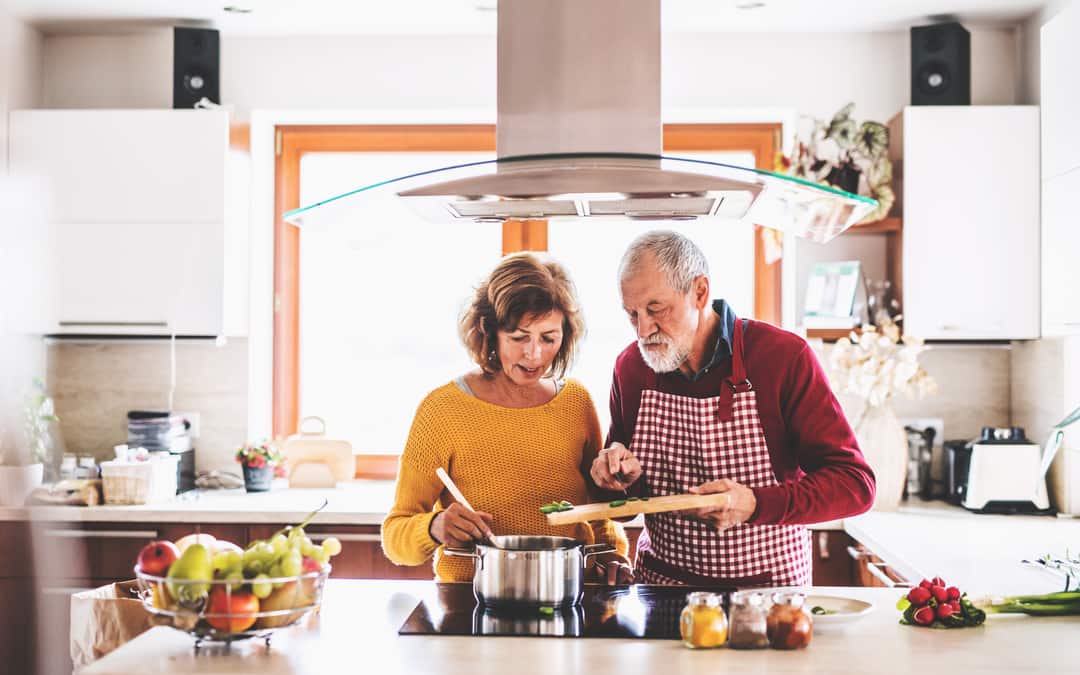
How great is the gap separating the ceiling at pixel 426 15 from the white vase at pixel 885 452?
4.70 feet

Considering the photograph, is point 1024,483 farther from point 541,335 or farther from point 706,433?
point 541,335

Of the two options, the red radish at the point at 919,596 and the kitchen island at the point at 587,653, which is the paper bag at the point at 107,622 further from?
the red radish at the point at 919,596

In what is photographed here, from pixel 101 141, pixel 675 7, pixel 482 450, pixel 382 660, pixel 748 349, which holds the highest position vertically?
pixel 675 7

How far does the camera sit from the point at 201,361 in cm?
426

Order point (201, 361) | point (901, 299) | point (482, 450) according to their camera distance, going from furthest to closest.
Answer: point (201, 361), point (901, 299), point (482, 450)

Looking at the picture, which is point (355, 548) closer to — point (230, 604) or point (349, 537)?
point (349, 537)

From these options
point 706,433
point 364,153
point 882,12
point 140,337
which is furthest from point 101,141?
point 882,12

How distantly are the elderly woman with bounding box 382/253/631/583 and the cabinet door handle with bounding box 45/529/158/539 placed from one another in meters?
1.63

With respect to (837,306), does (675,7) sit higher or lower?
higher

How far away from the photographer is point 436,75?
422cm

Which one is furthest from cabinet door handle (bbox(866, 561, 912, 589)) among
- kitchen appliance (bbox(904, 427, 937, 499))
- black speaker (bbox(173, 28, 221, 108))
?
Result: black speaker (bbox(173, 28, 221, 108))

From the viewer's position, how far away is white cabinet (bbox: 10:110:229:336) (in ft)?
12.8

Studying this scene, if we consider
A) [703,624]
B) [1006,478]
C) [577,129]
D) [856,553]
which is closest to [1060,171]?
[1006,478]

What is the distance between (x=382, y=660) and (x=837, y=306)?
8.60ft
